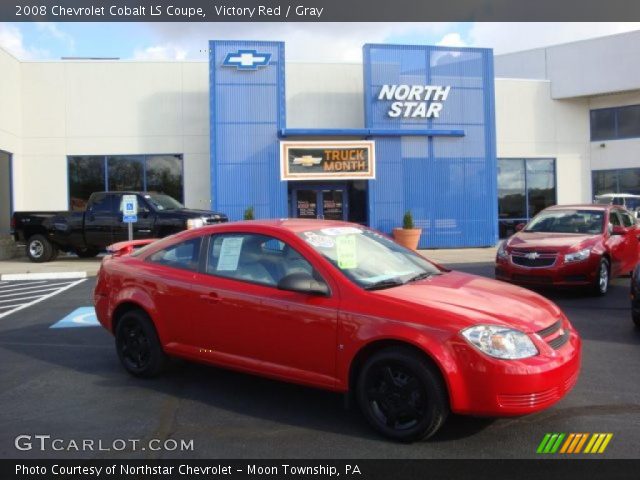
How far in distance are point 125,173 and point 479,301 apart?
715 inches

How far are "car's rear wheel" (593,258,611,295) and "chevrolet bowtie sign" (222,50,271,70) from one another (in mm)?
12852

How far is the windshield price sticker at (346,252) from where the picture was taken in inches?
182

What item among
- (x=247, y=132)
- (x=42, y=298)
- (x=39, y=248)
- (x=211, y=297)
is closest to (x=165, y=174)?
(x=247, y=132)

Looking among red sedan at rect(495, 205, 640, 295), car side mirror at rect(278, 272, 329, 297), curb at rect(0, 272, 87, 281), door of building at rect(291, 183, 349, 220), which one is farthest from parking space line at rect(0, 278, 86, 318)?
door of building at rect(291, 183, 349, 220)

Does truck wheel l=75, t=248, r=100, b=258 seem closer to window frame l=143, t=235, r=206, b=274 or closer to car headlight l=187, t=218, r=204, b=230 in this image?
car headlight l=187, t=218, r=204, b=230

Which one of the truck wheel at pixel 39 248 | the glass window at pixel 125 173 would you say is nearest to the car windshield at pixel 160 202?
the truck wheel at pixel 39 248

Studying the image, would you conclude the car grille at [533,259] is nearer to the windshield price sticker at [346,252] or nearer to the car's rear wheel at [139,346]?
the windshield price sticker at [346,252]

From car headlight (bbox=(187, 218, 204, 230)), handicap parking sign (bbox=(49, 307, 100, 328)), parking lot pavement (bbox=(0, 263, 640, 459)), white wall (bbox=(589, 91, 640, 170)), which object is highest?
white wall (bbox=(589, 91, 640, 170))

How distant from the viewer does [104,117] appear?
20266mm

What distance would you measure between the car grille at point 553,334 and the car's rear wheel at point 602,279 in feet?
18.6

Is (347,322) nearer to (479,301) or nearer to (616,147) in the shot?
(479,301)

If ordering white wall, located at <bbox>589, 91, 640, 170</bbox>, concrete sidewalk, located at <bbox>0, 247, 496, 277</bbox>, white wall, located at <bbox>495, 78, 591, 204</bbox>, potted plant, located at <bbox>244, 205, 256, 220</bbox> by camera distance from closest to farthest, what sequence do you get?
1. concrete sidewalk, located at <bbox>0, 247, 496, 277</bbox>
2. potted plant, located at <bbox>244, 205, 256, 220</bbox>
3. white wall, located at <bbox>495, 78, 591, 204</bbox>
4. white wall, located at <bbox>589, 91, 640, 170</bbox>

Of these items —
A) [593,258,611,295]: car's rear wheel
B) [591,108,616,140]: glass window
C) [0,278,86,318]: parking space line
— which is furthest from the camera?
[591,108,616,140]: glass window

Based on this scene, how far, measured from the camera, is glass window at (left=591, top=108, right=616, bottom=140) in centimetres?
2389
